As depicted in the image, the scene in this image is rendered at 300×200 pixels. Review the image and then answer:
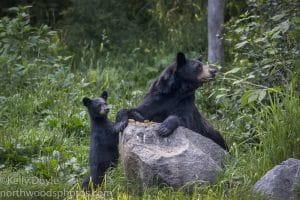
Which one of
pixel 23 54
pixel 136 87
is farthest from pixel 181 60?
pixel 23 54

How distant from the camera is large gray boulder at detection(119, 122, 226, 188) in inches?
305

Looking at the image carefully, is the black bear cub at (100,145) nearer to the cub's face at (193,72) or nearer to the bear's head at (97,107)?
the bear's head at (97,107)

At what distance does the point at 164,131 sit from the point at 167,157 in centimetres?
44

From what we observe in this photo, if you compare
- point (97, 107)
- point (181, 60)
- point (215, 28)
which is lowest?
point (97, 107)

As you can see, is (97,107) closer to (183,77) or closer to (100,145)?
(100,145)

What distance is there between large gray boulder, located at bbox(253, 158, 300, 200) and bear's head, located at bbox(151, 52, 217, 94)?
162cm

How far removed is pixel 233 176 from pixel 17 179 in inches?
101

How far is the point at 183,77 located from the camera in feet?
28.9

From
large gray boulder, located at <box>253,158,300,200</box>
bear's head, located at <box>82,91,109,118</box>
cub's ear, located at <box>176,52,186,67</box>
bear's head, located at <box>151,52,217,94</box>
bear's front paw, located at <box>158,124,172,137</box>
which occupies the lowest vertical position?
large gray boulder, located at <box>253,158,300,200</box>

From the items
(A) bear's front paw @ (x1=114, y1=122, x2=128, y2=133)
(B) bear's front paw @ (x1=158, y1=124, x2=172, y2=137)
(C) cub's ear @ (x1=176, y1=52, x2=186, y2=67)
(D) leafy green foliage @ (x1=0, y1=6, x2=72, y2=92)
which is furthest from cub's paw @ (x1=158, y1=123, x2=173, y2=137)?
(D) leafy green foliage @ (x1=0, y1=6, x2=72, y2=92)

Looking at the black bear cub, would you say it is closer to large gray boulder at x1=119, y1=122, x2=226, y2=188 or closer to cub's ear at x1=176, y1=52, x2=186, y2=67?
large gray boulder at x1=119, y1=122, x2=226, y2=188

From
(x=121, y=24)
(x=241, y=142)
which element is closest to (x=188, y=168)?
(x=241, y=142)

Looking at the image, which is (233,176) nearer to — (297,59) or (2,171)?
(297,59)

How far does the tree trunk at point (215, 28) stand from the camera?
13.0 meters
